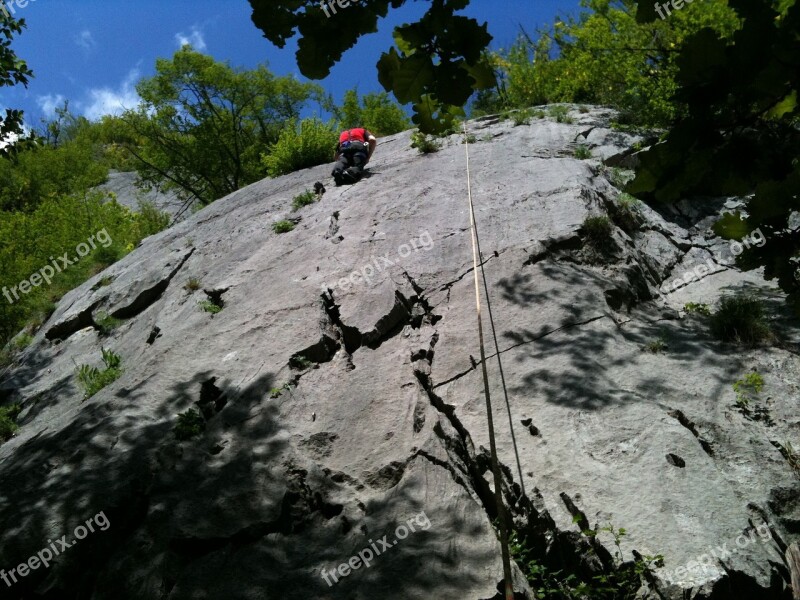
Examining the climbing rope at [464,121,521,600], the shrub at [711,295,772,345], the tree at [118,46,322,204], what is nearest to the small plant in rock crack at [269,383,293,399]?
the climbing rope at [464,121,521,600]

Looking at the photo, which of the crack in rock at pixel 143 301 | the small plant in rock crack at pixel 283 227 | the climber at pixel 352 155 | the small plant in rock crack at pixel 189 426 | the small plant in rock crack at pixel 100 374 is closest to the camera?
the small plant in rock crack at pixel 189 426

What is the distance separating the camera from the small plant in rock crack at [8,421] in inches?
247

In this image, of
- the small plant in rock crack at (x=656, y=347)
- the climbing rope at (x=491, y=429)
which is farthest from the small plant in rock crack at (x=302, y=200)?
the small plant in rock crack at (x=656, y=347)

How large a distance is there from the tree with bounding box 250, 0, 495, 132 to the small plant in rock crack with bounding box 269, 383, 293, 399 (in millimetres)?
3415

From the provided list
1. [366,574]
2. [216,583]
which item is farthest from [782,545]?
[216,583]

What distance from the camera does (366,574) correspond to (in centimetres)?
317

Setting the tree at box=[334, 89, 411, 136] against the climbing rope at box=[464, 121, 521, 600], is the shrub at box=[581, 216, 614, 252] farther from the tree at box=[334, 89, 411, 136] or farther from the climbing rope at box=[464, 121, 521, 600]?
the tree at box=[334, 89, 411, 136]

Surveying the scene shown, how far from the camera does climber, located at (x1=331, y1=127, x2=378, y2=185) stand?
9555 millimetres

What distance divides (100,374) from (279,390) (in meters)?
2.55

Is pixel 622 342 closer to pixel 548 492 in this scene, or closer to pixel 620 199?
pixel 548 492

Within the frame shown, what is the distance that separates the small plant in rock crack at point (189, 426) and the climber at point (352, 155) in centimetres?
563

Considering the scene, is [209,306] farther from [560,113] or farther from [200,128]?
[200,128]

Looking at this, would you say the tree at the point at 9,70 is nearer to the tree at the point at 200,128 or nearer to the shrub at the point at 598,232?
the shrub at the point at 598,232

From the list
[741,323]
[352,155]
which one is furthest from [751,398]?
[352,155]
